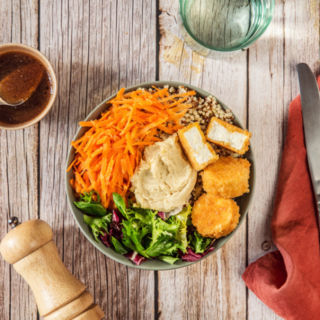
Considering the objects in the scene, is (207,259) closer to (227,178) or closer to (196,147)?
(227,178)

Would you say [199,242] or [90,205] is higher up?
[90,205]

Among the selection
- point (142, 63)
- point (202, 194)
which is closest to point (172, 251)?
point (202, 194)

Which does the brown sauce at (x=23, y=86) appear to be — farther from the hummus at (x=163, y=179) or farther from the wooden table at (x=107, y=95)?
the hummus at (x=163, y=179)

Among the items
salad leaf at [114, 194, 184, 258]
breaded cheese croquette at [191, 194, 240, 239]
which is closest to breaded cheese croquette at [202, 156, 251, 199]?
breaded cheese croquette at [191, 194, 240, 239]

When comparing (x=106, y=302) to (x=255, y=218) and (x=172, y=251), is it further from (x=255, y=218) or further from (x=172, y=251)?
(x=255, y=218)

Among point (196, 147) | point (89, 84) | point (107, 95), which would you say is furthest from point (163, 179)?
point (89, 84)

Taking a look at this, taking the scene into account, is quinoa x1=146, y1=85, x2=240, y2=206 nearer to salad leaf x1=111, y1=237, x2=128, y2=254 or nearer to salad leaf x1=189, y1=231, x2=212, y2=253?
salad leaf x1=189, y1=231, x2=212, y2=253
